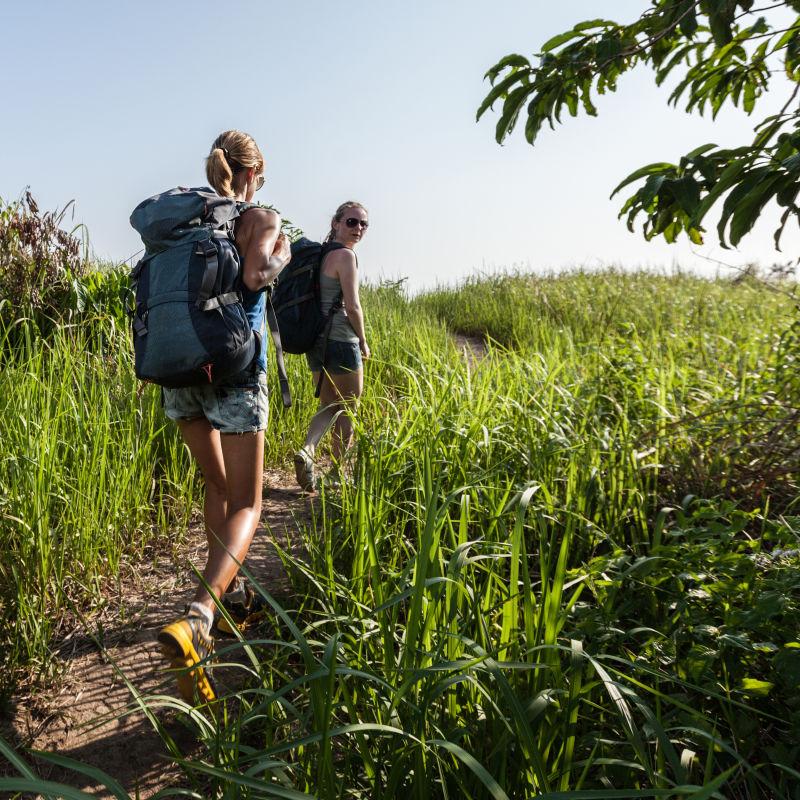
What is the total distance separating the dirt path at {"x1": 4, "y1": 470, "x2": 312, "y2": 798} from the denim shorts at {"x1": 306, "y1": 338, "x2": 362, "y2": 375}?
1253mm

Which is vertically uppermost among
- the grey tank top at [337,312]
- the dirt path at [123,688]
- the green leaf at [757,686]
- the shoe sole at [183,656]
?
the grey tank top at [337,312]

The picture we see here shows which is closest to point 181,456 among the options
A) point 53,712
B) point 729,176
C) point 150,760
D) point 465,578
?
point 53,712

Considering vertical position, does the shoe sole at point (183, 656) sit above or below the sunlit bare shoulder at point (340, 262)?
below

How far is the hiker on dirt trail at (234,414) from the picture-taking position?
2.41m

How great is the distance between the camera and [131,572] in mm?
3160

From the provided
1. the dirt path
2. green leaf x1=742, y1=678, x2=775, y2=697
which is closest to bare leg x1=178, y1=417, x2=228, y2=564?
the dirt path

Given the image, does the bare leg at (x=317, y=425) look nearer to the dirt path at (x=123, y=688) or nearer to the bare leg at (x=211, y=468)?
the dirt path at (x=123, y=688)

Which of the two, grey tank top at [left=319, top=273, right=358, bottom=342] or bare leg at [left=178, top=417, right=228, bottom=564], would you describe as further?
grey tank top at [left=319, top=273, right=358, bottom=342]

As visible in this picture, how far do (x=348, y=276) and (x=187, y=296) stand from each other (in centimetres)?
195

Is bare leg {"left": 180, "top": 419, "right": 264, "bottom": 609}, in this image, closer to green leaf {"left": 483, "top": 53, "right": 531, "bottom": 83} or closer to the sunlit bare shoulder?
green leaf {"left": 483, "top": 53, "right": 531, "bottom": 83}

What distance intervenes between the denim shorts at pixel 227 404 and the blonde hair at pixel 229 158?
0.77m

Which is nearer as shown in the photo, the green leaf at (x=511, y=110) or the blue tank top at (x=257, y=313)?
the green leaf at (x=511, y=110)

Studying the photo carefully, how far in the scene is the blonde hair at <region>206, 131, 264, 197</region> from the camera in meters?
2.57

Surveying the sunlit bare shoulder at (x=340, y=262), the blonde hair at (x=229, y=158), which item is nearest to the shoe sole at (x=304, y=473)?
the sunlit bare shoulder at (x=340, y=262)
